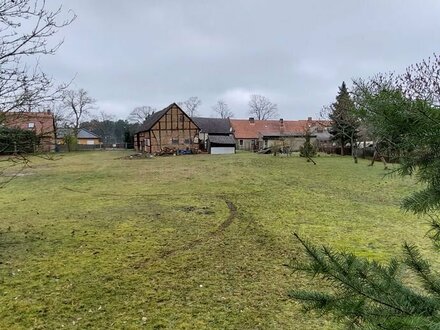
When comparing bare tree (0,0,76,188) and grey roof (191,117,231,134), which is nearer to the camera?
bare tree (0,0,76,188)

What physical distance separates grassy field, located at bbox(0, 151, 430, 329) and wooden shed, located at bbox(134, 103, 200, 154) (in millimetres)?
27176

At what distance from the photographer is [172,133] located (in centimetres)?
4097

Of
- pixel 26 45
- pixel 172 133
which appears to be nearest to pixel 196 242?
pixel 26 45

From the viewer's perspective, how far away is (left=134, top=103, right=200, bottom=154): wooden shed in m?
40.3

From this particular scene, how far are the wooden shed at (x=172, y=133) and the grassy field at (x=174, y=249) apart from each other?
27.2m

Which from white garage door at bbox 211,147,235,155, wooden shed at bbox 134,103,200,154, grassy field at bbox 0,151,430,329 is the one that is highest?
wooden shed at bbox 134,103,200,154

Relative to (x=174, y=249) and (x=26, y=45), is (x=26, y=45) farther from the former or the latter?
(x=174, y=249)

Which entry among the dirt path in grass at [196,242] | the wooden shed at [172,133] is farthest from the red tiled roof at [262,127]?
the dirt path in grass at [196,242]

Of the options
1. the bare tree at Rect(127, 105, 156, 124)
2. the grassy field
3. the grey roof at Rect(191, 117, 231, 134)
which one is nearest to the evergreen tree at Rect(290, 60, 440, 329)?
the grassy field

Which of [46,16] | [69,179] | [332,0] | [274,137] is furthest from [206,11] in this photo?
[274,137]

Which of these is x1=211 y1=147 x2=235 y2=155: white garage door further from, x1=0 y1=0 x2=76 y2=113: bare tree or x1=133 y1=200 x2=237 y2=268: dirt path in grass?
x1=0 y1=0 x2=76 y2=113: bare tree

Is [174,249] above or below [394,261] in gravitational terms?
below

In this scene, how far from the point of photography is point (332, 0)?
10.3m

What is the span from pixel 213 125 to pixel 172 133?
11.1m
